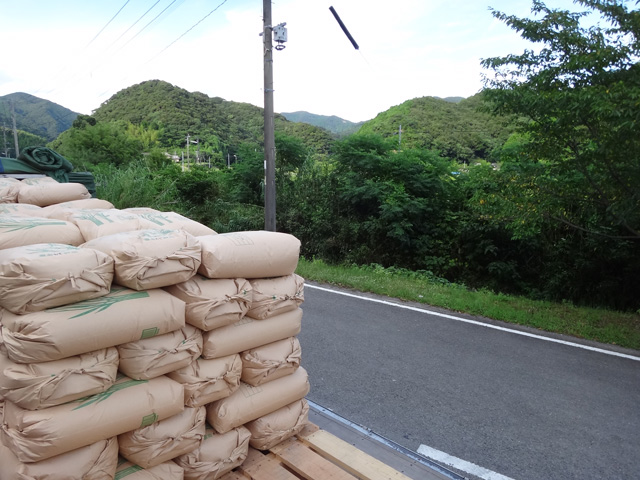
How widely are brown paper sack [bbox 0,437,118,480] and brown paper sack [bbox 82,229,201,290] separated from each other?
681mm

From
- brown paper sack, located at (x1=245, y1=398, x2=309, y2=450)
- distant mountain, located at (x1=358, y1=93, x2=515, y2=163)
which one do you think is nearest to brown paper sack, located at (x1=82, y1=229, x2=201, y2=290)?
brown paper sack, located at (x1=245, y1=398, x2=309, y2=450)

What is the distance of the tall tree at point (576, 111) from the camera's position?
499cm

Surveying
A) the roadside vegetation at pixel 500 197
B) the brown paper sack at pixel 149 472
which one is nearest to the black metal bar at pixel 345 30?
the roadside vegetation at pixel 500 197

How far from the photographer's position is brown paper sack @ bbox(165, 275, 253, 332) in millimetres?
2090

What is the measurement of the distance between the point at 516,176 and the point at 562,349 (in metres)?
2.84

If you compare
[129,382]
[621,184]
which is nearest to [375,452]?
[129,382]

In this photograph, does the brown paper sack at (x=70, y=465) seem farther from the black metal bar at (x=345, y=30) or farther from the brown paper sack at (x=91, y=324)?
the black metal bar at (x=345, y=30)

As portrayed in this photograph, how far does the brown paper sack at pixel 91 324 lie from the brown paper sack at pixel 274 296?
473 millimetres

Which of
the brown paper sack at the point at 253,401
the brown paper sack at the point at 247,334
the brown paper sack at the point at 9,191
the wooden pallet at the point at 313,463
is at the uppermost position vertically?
the brown paper sack at the point at 9,191

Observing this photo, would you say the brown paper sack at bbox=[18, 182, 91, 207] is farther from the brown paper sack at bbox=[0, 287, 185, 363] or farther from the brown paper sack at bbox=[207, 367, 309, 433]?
the brown paper sack at bbox=[207, 367, 309, 433]

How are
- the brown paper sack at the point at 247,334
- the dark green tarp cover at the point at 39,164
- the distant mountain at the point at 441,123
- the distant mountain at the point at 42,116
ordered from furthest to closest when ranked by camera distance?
the distant mountain at the point at 42,116, the distant mountain at the point at 441,123, the dark green tarp cover at the point at 39,164, the brown paper sack at the point at 247,334

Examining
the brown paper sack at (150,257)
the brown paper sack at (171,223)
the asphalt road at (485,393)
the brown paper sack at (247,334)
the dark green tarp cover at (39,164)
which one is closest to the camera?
the brown paper sack at (150,257)

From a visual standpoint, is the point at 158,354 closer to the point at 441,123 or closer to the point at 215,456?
the point at 215,456

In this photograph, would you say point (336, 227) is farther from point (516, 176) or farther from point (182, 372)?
point (182, 372)
